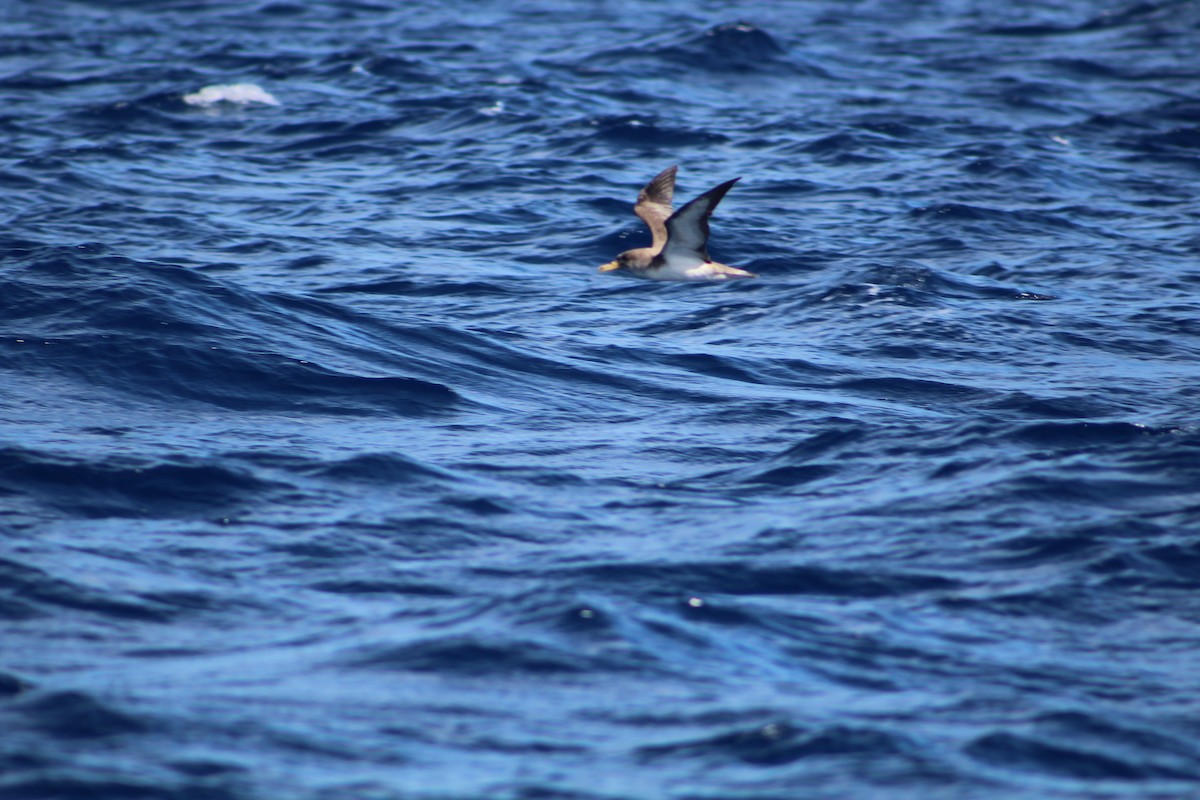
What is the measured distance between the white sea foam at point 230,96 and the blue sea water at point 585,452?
0.19 meters

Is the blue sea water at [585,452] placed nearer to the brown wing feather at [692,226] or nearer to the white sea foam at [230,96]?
the white sea foam at [230,96]

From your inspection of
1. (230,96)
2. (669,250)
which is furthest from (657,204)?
(230,96)

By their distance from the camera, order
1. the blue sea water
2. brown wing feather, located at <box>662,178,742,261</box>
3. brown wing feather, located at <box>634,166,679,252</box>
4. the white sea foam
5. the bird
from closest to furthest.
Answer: the blue sea water, brown wing feather, located at <box>662,178,742,261</box>, the bird, brown wing feather, located at <box>634,166,679,252</box>, the white sea foam

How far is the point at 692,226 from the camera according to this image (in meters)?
12.5

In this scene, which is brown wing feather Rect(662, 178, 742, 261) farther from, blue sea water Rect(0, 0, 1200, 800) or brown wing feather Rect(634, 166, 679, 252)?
blue sea water Rect(0, 0, 1200, 800)

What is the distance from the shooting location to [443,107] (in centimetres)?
2111

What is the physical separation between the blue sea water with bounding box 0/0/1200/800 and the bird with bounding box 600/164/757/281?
20.0 inches

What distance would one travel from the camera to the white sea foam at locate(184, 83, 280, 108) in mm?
21109

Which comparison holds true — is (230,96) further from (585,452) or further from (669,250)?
(585,452)

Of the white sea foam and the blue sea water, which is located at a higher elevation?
the white sea foam

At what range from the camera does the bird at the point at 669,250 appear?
12.7 metres

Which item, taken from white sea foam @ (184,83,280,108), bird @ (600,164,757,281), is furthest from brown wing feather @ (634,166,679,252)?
white sea foam @ (184,83,280,108)

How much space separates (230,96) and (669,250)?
435 inches

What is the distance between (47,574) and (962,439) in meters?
5.96
